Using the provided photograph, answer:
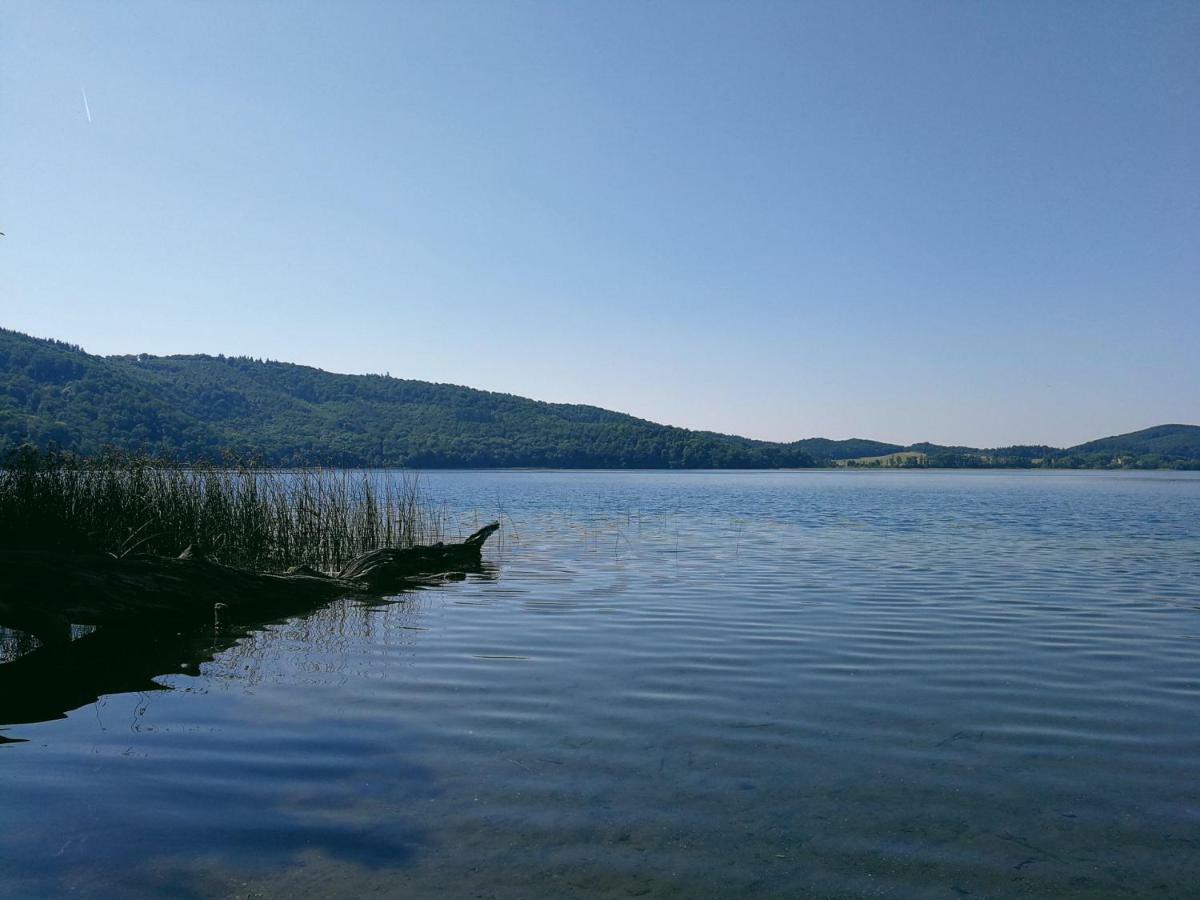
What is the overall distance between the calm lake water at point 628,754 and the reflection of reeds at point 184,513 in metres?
3.75

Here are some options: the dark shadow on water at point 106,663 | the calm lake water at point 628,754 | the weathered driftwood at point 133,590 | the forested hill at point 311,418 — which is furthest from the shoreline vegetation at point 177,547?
the forested hill at point 311,418

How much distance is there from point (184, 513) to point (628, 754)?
455 inches

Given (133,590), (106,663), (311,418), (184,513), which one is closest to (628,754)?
(106,663)

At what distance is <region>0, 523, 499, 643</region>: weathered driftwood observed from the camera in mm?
8227

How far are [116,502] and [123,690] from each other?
23.2ft

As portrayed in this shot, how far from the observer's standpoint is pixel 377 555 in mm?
14430

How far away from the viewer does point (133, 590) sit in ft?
30.7

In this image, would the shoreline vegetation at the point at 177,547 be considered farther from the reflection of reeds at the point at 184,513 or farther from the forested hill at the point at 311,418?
the forested hill at the point at 311,418

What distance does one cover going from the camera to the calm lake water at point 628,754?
3.97 metres

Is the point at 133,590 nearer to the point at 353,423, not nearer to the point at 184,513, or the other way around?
the point at 184,513

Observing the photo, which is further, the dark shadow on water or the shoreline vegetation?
the shoreline vegetation

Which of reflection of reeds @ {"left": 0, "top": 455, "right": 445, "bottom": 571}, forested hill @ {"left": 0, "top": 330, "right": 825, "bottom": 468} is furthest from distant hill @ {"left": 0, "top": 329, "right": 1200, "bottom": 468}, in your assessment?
reflection of reeds @ {"left": 0, "top": 455, "right": 445, "bottom": 571}

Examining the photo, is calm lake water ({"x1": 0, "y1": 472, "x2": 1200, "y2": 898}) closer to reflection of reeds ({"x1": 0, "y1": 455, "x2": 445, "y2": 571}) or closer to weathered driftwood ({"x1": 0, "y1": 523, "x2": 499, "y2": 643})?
weathered driftwood ({"x1": 0, "y1": 523, "x2": 499, "y2": 643})

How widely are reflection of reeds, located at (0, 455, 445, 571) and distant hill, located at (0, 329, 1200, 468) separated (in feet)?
81.9
